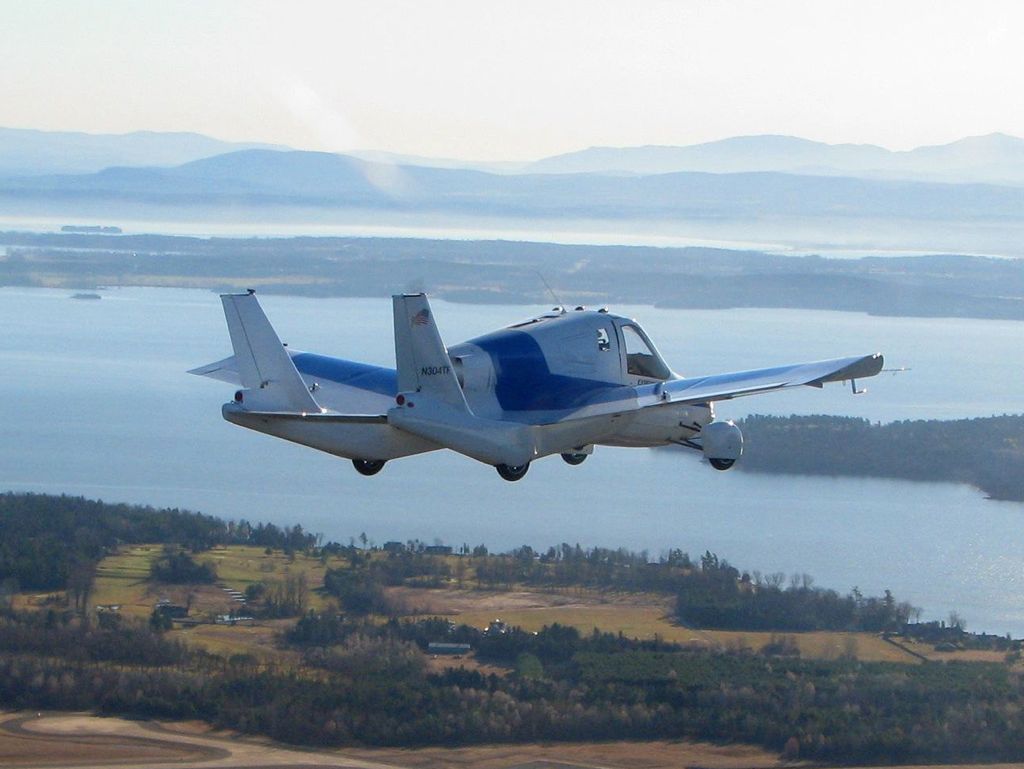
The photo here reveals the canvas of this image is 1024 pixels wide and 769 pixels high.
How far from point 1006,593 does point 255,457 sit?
1621 inches

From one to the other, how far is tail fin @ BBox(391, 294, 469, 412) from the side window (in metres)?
4.18

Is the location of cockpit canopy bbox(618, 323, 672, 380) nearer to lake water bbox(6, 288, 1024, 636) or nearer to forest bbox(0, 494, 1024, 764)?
forest bbox(0, 494, 1024, 764)

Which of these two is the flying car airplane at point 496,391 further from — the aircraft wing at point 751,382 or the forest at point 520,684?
the forest at point 520,684

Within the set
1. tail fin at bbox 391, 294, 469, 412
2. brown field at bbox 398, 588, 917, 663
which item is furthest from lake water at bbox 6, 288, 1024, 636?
tail fin at bbox 391, 294, 469, 412

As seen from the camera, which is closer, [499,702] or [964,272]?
[499,702]

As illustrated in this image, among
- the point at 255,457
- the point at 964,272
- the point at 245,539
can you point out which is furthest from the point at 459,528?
the point at 964,272

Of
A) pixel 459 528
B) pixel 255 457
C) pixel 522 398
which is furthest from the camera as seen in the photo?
pixel 255 457

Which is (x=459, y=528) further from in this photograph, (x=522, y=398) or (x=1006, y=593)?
(x=522, y=398)

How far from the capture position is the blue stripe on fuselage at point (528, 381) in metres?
20.4

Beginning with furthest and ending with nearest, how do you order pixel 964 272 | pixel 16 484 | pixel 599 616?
pixel 964 272
pixel 16 484
pixel 599 616

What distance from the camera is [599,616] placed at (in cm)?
4228

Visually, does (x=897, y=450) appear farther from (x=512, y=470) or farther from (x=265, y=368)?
(x=265, y=368)

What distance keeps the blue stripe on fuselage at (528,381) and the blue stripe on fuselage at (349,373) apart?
138 cm

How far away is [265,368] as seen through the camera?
60.6ft
